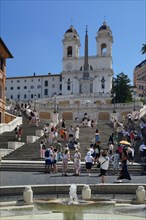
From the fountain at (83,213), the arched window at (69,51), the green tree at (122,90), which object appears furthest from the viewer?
the arched window at (69,51)

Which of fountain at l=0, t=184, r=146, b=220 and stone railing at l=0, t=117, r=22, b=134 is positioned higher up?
stone railing at l=0, t=117, r=22, b=134

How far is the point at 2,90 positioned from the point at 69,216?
111ft

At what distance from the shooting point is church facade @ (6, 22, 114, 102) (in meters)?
111

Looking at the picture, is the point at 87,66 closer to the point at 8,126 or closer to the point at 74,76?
the point at 74,76

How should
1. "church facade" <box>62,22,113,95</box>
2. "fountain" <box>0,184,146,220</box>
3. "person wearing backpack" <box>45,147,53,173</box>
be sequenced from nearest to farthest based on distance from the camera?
"fountain" <box>0,184,146,220</box> → "person wearing backpack" <box>45,147,53,173</box> → "church facade" <box>62,22,113,95</box>

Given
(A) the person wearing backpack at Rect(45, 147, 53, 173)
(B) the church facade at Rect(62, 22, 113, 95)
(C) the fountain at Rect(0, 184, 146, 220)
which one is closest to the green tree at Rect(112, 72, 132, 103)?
(B) the church facade at Rect(62, 22, 113, 95)

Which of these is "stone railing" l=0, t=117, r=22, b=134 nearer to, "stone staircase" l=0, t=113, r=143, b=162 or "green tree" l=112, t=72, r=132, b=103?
"stone staircase" l=0, t=113, r=143, b=162

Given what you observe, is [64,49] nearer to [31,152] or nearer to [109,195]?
[31,152]

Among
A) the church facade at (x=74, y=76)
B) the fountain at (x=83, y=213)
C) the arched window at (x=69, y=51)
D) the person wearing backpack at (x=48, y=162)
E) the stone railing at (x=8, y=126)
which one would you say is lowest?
the fountain at (x=83, y=213)

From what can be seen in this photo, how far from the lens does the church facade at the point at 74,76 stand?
110812mm

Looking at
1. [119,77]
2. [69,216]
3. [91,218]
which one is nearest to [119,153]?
[91,218]

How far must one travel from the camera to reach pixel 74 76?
377 ft

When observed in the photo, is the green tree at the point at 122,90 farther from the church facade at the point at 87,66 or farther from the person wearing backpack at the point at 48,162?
the person wearing backpack at the point at 48,162

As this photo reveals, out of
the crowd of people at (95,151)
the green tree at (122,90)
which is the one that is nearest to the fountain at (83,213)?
the crowd of people at (95,151)
